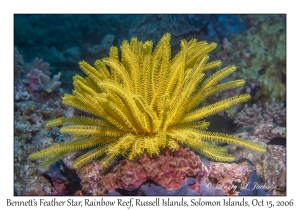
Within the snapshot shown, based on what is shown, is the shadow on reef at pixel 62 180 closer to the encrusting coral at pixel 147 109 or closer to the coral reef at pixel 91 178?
the coral reef at pixel 91 178

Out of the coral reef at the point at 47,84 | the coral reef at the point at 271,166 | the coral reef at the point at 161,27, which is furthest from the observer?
the coral reef at the point at 161,27

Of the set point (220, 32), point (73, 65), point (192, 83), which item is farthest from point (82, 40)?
point (192, 83)

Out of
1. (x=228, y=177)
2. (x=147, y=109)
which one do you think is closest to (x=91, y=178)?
(x=147, y=109)

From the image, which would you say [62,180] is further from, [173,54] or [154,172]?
[173,54]

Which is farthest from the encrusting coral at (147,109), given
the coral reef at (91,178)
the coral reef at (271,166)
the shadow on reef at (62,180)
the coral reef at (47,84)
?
the coral reef at (47,84)

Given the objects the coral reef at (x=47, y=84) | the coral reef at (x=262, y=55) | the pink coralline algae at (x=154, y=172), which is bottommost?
the pink coralline algae at (x=154, y=172)

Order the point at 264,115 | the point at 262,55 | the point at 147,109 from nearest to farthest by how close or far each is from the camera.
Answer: the point at 147,109
the point at 264,115
the point at 262,55

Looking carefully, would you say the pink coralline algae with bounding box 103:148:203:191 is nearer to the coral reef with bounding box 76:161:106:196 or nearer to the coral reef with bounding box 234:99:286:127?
the coral reef with bounding box 76:161:106:196

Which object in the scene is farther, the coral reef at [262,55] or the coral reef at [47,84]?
the coral reef at [262,55]
